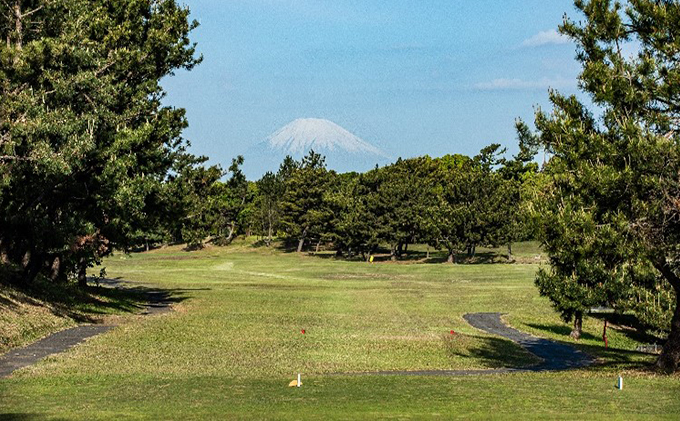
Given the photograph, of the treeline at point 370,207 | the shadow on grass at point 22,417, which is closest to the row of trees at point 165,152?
the shadow on grass at point 22,417

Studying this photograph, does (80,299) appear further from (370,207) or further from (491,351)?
(370,207)

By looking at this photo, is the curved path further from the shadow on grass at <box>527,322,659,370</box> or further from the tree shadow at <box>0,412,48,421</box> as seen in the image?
the tree shadow at <box>0,412,48,421</box>

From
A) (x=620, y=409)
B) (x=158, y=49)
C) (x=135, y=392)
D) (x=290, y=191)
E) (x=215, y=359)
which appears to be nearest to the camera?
(x=620, y=409)

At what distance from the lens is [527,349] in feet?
120

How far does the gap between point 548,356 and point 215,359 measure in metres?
15.6

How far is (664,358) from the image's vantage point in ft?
79.5

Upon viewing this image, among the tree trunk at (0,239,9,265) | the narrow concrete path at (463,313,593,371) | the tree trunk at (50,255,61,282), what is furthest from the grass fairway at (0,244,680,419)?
the tree trunk at (0,239,9,265)

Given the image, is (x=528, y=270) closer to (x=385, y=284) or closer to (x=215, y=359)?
(x=385, y=284)

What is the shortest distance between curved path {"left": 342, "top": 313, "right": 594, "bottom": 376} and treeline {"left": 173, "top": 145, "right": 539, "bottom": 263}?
44226 mm

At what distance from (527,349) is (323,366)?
12995mm

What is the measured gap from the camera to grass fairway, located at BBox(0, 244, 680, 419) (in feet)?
54.9

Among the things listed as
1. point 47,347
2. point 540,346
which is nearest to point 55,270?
point 47,347

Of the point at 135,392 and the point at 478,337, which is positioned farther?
the point at 478,337

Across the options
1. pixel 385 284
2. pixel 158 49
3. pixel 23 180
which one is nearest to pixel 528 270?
pixel 385 284
